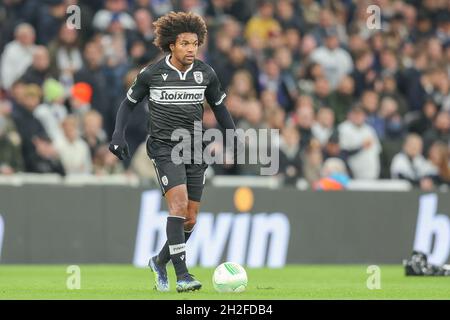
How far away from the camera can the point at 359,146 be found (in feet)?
67.9

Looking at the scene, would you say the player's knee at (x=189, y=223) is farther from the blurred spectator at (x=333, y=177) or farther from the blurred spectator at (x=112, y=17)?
the blurred spectator at (x=112, y=17)

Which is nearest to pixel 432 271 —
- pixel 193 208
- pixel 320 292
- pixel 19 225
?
pixel 320 292

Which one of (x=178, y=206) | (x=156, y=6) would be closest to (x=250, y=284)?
(x=178, y=206)

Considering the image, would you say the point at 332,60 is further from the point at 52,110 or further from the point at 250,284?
the point at 250,284

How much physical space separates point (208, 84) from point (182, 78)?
30 cm

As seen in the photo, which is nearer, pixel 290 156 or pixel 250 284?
pixel 250 284

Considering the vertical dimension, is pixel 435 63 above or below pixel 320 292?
above

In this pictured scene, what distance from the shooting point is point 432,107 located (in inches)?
896

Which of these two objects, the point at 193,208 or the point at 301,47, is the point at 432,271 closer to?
the point at 193,208

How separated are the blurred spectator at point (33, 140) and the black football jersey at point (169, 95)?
21.6 feet

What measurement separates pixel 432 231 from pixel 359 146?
6.42 feet

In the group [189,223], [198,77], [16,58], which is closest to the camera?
[198,77]

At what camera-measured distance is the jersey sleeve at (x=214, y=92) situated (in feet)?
40.5

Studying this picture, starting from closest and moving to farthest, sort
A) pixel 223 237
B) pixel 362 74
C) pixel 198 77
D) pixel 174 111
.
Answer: pixel 174 111, pixel 198 77, pixel 223 237, pixel 362 74
